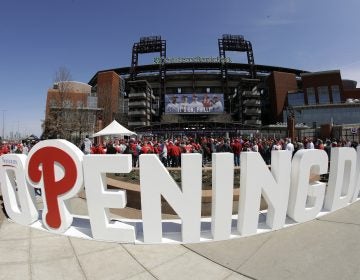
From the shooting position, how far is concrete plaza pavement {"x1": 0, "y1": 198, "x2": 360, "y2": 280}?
390 centimetres

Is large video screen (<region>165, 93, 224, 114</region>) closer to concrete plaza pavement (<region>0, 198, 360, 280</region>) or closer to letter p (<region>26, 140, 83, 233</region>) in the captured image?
letter p (<region>26, 140, 83, 233</region>)

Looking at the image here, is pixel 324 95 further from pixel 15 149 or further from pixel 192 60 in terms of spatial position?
pixel 15 149

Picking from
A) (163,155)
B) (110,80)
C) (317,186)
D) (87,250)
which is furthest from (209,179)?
(110,80)

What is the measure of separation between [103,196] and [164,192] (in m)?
1.12

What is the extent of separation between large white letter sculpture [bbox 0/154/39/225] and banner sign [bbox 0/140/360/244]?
21mm

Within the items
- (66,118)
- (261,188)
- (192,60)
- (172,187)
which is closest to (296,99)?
(192,60)

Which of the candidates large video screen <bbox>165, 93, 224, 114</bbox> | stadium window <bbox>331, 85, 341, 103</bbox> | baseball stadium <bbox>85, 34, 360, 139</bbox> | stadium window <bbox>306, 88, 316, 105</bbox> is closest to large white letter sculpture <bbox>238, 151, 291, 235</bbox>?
baseball stadium <bbox>85, 34, 360, 139</bbox>

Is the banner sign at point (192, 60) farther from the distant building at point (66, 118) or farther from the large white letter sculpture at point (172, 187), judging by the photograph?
the large white letter sculpture at point (172, 187)

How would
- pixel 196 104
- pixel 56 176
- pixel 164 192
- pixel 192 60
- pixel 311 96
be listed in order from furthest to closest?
pixel 192 60
pixel 196 104
pixel 311 96
pixel 56 176
pixel 164 192

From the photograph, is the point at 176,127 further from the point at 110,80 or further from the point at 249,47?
the point at 249,47

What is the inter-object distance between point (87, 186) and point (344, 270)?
423 cm

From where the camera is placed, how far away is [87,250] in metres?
4.76

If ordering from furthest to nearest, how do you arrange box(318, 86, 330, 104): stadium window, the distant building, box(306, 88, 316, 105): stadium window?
box(318, 86, 330, 104): stadium window
box(306, 88, 316, 105): stadium window
the distant building

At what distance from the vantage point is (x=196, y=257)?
448 centimetres
